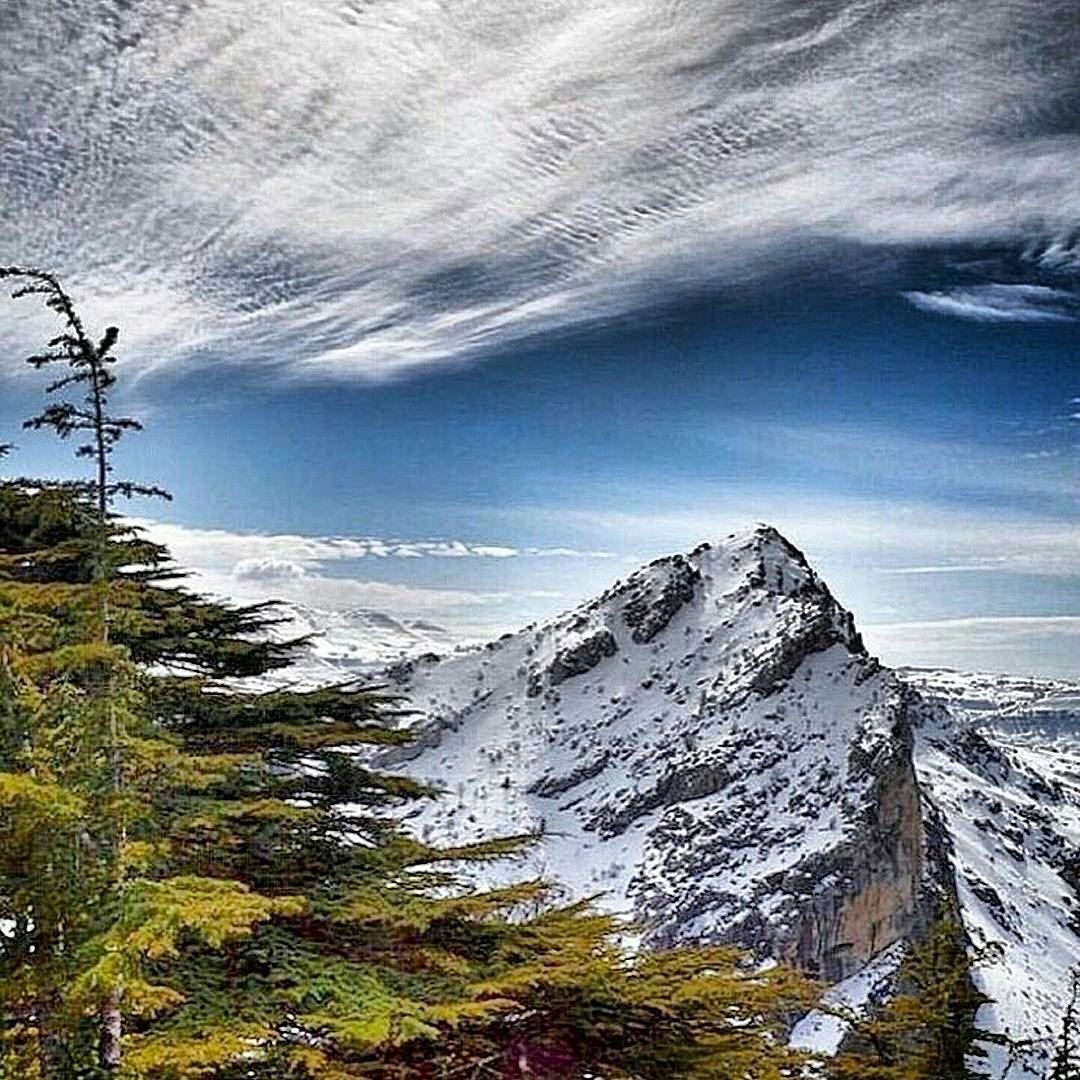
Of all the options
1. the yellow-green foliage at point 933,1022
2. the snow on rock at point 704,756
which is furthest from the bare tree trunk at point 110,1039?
the snow on rock at point 704,756

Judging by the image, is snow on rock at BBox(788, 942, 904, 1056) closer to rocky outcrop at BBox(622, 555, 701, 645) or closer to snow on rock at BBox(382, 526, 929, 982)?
snow on rock at BBox(382, 526, 929, 982)

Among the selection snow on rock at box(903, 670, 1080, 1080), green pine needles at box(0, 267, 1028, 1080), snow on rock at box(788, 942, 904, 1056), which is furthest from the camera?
snow on rock at box(903, 670, 1080, 1080)

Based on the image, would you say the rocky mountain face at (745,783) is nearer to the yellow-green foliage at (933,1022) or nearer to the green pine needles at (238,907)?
the yellow-green foliage at (933,1022)

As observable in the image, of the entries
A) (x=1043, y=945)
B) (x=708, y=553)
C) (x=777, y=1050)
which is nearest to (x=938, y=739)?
(x=708, y=553)

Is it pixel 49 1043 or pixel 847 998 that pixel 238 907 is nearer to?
pixel 49 1043

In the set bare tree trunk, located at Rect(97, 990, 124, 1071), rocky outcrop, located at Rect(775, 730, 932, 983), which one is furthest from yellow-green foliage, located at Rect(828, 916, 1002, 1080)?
rocky outcrop, located at Rect(775, 730, 932, 983)

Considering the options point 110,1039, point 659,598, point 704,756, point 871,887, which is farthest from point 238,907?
point 659,598

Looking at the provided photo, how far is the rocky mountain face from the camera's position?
100188 mm

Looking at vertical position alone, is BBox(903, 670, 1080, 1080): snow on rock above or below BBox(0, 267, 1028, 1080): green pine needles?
below

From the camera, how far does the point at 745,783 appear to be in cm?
11412

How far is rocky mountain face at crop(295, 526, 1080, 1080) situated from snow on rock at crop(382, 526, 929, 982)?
0.88 feet

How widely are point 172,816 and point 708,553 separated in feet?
496

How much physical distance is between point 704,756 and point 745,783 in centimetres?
861

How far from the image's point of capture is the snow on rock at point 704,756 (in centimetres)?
10156
